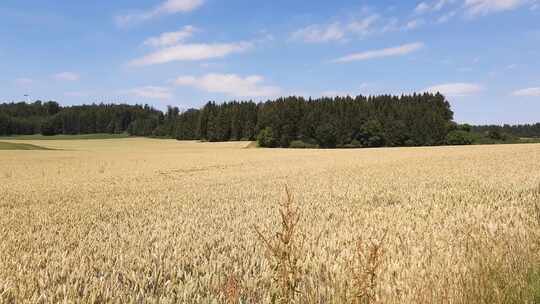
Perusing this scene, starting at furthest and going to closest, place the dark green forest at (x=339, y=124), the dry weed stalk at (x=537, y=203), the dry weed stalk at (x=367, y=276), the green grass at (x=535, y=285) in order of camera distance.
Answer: the dark green forest at (x=339, y=124), the dry weed stalk at (x=537, y=203), the green grass at (x=535, y=285), the dry weed stalk at (x=367, y=276)

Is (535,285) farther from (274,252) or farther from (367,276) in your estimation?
(274,252)

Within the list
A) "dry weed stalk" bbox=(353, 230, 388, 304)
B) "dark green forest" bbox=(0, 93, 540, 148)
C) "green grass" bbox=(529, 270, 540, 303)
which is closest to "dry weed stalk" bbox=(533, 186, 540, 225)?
"green grass" bbox=(529, 270, 540, 303)

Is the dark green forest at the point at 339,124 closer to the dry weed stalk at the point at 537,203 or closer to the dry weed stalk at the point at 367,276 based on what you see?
the dry weed stalk at the point at 537,203

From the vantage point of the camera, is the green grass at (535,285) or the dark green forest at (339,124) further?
the dark green forest at (339,124)

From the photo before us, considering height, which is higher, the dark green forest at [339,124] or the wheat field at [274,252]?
the dark green forest at [339,124]

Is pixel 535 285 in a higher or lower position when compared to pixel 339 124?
lower

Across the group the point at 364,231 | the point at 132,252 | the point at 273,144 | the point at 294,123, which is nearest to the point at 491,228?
the point at 364,231

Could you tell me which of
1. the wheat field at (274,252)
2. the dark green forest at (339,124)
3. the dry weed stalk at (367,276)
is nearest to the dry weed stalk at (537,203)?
the wheat field at (274,252)

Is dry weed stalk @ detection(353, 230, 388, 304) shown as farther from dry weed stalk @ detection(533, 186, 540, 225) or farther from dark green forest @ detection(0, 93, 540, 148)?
dark green forest @ detection(0, 93, 540, 148)

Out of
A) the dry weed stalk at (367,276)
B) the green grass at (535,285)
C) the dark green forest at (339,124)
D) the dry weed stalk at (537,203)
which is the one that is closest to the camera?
the dry weed stalk at (367,276)

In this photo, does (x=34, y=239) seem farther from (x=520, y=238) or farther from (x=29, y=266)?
(x=520, y=238)

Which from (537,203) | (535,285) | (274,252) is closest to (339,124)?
(537,203)

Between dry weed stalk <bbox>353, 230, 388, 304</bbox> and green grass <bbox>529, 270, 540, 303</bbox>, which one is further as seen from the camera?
green grass <bbox>529, 270, 540, 303</bbox>

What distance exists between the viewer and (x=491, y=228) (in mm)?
6520
